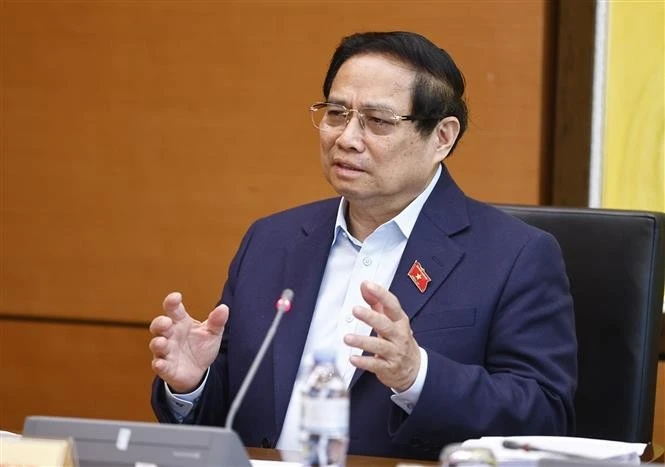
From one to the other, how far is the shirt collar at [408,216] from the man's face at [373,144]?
0.15ft

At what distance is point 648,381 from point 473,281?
43 centimetres

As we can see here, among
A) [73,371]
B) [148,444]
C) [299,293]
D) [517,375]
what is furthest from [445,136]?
[73,371]

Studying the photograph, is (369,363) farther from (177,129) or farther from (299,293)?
(177,129)

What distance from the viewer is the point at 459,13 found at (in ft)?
12.7

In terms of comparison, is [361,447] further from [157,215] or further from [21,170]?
[21,170]

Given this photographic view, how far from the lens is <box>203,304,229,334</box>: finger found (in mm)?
2471

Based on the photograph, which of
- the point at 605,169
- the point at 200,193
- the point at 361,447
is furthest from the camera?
the point at 200,193

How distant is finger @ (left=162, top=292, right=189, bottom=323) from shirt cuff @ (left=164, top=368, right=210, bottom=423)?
7.7 inches

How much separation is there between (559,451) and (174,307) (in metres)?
0.80

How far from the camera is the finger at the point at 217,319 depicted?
8.11 ft

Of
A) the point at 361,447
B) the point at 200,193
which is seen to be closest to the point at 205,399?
the point at 361,447

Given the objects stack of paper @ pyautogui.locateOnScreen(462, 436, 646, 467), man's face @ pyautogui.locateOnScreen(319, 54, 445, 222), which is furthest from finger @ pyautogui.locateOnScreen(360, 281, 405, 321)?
man's face @ pyautogui.locateOnScreen(319, 54, 445, 222)

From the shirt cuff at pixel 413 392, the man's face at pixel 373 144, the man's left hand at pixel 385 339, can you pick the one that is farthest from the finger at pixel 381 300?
the man's face at pixel 373 144

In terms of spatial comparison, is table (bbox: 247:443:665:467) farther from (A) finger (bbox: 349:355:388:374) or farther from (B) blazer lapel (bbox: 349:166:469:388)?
(B) blazer lapel (bbox: 349:166:469:388)
